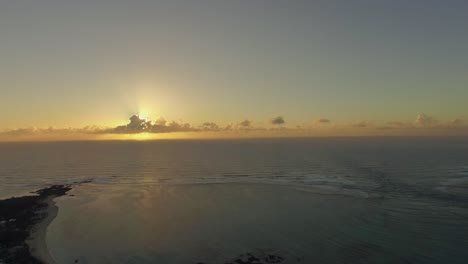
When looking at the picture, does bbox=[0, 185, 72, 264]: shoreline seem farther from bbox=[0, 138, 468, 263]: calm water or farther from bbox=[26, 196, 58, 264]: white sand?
bbox=[0, 138, 468, 263]: calm water

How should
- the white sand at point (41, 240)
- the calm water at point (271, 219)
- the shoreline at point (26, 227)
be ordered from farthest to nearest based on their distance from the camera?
the white sand at point (41, 240) → the calm water at point (271, 219) → the shoreline at point (26, 227)

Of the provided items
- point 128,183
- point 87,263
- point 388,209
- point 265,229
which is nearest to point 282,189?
point 388,209

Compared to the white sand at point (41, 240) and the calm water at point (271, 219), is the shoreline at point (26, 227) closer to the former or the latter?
the white sand at point (41, 240)

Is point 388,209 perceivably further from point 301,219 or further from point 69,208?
point 69,208

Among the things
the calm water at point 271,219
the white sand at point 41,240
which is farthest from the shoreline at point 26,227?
the calm water at point 271,219

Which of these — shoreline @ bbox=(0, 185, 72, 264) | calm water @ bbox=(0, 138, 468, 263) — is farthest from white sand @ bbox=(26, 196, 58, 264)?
calm water @ bbox=(0, 138, 468, 263)

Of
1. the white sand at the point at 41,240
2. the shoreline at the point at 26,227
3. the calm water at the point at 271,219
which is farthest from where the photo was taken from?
the white sand at the point at 41,240

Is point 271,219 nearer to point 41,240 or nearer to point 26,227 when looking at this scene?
point 41,240

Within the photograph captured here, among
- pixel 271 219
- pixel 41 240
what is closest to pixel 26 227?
pixel 41 240
